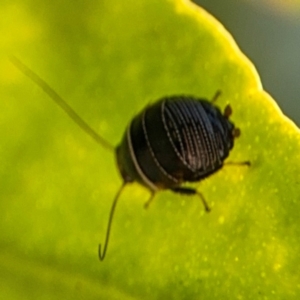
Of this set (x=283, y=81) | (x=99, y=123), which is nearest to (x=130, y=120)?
(x=99, y=123)

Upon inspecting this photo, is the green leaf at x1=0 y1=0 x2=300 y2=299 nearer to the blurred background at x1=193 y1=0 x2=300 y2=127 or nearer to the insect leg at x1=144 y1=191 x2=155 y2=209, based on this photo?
the insect leg at x1=144 y1=191 x2=155 y2=209

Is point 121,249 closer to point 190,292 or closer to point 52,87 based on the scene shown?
point 190,292

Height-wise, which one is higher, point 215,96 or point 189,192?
point 215,96

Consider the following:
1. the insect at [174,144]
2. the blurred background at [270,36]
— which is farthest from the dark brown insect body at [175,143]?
the blurred background at [270,36]

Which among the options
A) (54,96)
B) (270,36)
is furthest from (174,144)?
(270,36)

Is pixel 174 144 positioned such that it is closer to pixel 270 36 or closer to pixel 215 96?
pixel 215 96

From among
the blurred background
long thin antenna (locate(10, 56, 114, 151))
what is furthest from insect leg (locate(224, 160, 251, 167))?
the blurred background

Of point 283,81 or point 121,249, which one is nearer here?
point 121,249
